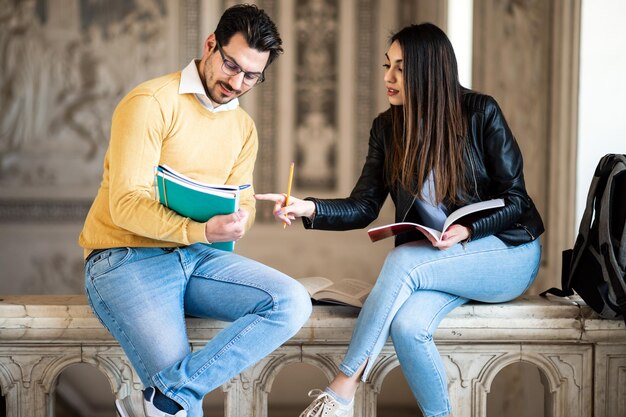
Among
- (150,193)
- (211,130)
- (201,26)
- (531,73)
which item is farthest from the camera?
(201,26)

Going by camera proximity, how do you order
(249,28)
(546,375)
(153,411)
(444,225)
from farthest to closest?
(546,375)
(444,225)
(249,28)
(153,411)

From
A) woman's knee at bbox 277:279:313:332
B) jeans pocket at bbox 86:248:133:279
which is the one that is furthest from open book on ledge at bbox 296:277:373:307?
jeans pocket at bbox 86:248:133:279

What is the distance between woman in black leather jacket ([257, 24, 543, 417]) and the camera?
2.46 m

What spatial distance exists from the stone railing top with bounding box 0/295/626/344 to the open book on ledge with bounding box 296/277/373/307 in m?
0.04

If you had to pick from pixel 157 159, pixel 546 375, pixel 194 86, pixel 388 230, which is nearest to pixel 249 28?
pixel 194 86

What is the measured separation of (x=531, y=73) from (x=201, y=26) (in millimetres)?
2796

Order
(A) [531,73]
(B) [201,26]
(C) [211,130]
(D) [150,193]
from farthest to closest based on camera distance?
1. (B) [201,26]
2. (A) [531,73]
3. (C) [211,130]
4. (D) [150,193]

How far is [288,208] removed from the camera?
2.58 metres

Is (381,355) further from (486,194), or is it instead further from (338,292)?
(486,194)

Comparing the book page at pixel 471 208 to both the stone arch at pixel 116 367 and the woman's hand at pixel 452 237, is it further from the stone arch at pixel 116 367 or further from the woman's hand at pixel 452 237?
the stone arch at pixel 116 367

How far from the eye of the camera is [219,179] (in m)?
2.57

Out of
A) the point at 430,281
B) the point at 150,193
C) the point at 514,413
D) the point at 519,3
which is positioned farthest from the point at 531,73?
the point at 150,193

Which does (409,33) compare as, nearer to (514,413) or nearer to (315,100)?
(514,413)

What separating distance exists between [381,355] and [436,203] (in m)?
0.49
